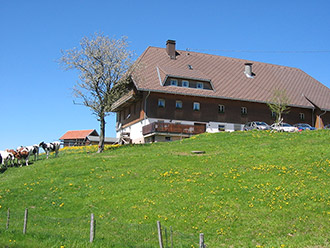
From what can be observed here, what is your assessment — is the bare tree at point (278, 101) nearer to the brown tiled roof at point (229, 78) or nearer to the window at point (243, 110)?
the brown tiled roof at point (229, 78)

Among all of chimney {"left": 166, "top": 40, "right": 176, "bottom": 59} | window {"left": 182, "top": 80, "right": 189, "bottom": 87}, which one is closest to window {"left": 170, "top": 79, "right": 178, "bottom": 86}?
window {"left": 182, "top": 80, "right": 189, "bottom": 87}

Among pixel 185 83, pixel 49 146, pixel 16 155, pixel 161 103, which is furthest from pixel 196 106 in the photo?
pixel 16 155

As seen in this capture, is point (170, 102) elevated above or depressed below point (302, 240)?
above

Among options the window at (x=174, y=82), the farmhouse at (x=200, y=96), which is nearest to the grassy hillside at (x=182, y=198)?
the farmhouse at (x=200, y=96)

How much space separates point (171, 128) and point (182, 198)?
28774mm

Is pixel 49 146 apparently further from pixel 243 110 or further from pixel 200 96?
pixel 243 110

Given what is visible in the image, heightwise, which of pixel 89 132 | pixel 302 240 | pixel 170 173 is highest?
pixel 89 132

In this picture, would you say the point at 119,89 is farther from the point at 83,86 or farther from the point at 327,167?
the point at 327,167

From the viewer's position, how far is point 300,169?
26.2 meters

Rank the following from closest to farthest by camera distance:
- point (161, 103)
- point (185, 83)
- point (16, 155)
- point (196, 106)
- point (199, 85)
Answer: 1. point (16, 155)
2. point (161, 103)
3. point (185, 83)
4. point (196, 106)
5. point (199, 85)

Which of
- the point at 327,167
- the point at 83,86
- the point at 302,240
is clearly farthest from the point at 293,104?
the point at 302,240

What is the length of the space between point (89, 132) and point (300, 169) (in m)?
75.8

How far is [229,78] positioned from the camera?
61.8 meters

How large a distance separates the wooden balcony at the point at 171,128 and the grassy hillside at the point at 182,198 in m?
15.3
